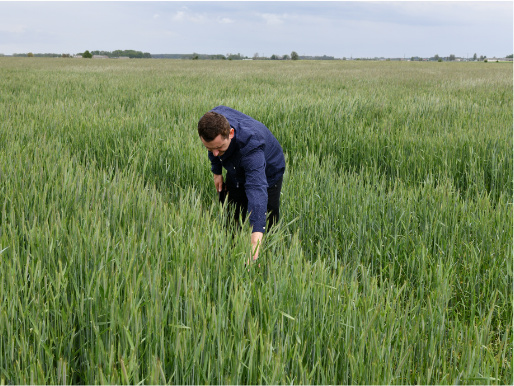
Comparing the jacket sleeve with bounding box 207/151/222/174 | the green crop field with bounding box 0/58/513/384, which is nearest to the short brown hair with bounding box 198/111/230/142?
the green crop field with bounding box 0/58/513/384

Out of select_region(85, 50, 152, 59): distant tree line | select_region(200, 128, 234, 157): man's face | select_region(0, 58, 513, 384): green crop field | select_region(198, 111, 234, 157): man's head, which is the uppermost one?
select_region(85, 50, 152, 59): distant tree line

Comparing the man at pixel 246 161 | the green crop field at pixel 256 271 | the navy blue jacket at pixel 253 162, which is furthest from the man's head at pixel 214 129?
the green crop field at pixel 256 271

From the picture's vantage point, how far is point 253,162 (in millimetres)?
2328

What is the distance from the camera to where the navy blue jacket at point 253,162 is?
217 centimetres

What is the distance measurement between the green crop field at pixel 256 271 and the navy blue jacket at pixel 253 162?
18 cm

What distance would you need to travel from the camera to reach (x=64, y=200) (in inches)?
95.1

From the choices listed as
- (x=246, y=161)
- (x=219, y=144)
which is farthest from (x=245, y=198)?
(x=219, y=144)

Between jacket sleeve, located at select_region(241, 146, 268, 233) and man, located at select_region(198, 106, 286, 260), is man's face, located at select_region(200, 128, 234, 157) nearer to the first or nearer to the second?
man, located at select_region(198, 106, 286, 260)

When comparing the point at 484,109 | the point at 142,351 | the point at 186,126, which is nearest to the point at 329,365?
the point at 142,351

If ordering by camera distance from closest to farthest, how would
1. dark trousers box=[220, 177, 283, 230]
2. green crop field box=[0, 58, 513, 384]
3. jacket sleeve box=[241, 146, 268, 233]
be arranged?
green crop field box=[0, 58, 513, 384]
jacket sleeve box=[241, 146, 268, 233]
dark trousers box=[220, 177, 283, 230]

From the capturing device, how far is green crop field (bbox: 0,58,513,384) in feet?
4.21

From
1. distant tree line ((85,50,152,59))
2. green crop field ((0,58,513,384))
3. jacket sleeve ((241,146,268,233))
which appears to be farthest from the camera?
distant tree line ((85,50,152,59))

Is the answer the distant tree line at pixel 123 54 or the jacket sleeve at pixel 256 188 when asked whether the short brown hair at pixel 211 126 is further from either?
Result: the distant tree line at pixel 123 54

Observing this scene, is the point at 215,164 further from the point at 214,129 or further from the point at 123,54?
the point at 123,54
